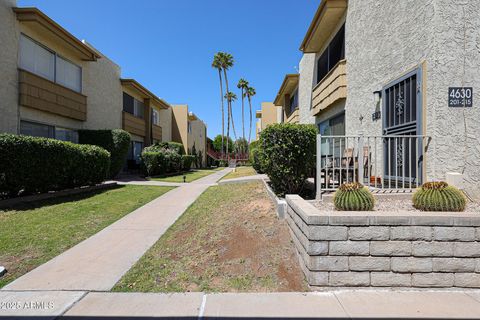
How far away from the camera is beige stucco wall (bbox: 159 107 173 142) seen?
28844mm

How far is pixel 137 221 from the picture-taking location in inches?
274

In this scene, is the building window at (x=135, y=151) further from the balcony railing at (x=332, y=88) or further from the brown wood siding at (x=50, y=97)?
the balcony railing at (x=332, y=88)

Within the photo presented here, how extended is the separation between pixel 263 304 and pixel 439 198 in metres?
3.07

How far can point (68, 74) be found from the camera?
14.2 meters

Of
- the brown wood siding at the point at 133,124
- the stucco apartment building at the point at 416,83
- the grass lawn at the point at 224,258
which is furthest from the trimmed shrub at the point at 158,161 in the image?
the stucco apartment building at the point at 416,83

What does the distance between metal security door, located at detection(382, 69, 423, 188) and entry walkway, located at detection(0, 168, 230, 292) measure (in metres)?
5.09

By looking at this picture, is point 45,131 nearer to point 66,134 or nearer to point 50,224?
point 66,134

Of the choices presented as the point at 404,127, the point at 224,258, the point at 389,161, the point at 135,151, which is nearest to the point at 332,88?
the point at 404,127

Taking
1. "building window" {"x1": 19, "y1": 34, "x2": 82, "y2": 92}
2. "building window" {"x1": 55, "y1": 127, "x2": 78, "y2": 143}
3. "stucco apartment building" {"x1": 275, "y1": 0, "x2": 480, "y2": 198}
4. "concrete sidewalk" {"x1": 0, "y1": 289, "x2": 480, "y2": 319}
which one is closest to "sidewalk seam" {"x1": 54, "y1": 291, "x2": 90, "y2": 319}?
"concrete sidewalk" {"x1": 0, "y1": 289, "x2": 480, "y2": 319}

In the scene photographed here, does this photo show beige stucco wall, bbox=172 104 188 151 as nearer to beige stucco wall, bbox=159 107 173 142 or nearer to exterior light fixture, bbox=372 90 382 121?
beige stucco wall, bbox=159 107 173 142

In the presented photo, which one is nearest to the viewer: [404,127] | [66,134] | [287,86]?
[404,127]

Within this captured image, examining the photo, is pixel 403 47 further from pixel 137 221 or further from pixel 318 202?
pixel 137 221

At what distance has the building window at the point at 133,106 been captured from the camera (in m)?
20.5

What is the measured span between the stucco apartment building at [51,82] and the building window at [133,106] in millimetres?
509
